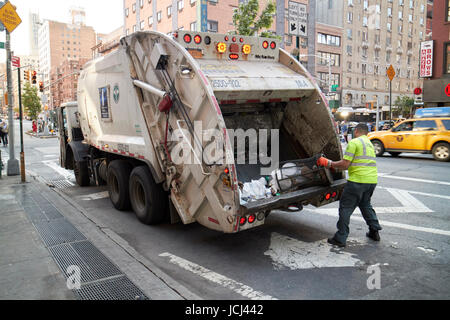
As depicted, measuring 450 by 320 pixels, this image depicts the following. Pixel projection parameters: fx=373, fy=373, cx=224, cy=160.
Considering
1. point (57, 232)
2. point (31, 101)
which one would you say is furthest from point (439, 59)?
point (31, 101)

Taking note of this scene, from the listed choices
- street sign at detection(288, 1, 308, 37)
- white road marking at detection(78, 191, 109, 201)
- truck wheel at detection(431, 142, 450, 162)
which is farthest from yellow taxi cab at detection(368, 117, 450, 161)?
white road marking at detection(78, 191, 109, 201)

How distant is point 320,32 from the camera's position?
46.2 m

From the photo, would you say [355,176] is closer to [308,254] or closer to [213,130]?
[308,254]

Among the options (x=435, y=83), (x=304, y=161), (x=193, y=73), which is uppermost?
(x=435, y=83)

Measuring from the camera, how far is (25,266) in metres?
4.44

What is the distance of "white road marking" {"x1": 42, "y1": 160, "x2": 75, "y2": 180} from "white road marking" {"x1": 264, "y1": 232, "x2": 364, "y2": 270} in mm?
8424

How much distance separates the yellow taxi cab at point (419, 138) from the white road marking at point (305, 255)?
10868mm

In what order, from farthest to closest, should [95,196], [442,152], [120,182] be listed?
[442,152], [95,196], [120,182]

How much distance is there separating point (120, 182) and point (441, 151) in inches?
481

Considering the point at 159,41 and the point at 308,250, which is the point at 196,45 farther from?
the point at 308,250

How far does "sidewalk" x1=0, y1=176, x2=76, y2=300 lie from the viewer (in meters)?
3.78
